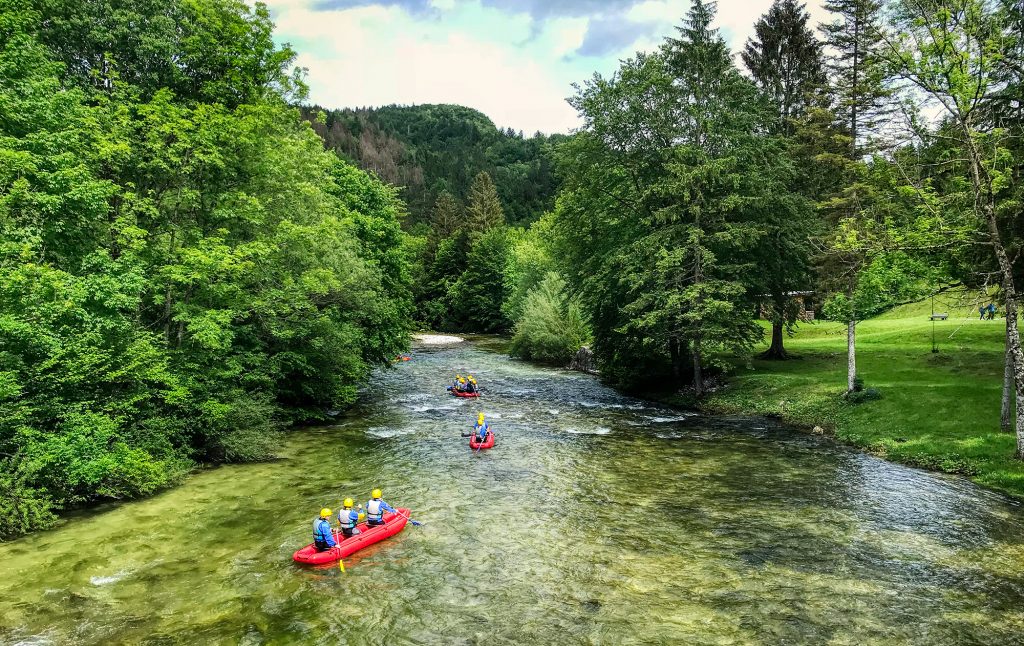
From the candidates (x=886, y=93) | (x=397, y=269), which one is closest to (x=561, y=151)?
(x=397, y=269)

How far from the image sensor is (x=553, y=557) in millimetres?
13859

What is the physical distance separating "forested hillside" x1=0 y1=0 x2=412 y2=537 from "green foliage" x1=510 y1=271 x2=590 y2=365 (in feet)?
77.9

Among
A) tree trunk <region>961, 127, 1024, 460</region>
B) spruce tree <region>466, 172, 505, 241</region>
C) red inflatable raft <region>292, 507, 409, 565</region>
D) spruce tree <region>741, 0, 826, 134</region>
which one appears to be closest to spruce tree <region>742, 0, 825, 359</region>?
spruce tree <region>741, 0, 826, 134</region>

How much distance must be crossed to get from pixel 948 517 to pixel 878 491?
227 cm

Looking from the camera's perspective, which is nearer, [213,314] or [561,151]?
[213,314]

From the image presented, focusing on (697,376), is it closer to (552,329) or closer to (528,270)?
(552,329)

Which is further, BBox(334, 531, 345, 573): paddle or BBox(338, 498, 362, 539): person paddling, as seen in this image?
BBox(338, 498, 362, 539): person paddling

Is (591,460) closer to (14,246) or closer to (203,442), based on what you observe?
(203,442)

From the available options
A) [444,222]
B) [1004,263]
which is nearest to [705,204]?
[1004,263]

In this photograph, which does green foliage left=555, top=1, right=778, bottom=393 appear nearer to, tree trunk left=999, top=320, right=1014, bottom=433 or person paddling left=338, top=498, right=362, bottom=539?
A: tree trunk left=999, top=320, right=1014, bottom=433

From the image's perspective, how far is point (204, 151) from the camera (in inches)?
814

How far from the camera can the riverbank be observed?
19828 mm

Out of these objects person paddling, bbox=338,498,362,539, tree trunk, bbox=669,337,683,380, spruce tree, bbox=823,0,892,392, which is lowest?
person paddling, bbox=338,498,362,539

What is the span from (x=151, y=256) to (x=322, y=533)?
11.9 m
